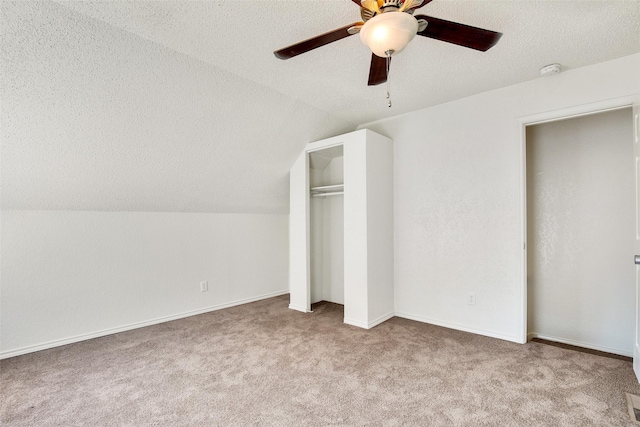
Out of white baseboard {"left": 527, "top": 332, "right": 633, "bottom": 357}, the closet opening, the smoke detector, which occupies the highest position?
the smoke detector

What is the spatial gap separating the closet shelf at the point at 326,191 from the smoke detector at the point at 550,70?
82.2 inches

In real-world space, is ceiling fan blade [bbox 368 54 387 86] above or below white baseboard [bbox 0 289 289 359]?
above

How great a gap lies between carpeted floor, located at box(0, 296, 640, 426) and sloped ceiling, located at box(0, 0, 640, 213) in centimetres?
143

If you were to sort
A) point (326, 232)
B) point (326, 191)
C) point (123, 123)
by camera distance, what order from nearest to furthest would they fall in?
1. point (123, 123)
2. point (326, 191)
3. point (326, 232)

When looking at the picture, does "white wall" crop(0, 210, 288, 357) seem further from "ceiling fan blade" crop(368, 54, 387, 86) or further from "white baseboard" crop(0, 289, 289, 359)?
"ceiling fan blade" crop(368, 54, 387, 86)

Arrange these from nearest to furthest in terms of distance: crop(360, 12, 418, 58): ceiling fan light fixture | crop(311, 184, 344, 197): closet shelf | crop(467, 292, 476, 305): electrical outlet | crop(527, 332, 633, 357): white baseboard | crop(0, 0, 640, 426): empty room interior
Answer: crop(360, 12, 418, 58): ceiling fan light fixture → crop(0, 0, 640, 426): empty room interior → crop(527, 332, 633, 357): white baseboard → crop(467, 292, 476, 305): electrical outlet → crop(311, 184, 344, 197): closet shelf

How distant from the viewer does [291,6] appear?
1729 mm

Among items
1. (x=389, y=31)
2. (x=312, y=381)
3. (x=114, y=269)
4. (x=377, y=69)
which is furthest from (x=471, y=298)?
(x=114, y=269)

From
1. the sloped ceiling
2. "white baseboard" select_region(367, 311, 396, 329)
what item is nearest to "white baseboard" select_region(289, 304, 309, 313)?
"white baseboard" select_region(367, 311, 396, 329)

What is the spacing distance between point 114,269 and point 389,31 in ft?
10.3

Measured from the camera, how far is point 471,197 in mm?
2996

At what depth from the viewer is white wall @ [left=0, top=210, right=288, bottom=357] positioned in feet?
8.51

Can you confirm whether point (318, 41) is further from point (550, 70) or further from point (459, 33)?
point (550, 70)

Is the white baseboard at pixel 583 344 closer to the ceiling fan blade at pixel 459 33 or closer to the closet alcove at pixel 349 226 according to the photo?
the closet alcove at pixel 349 226
